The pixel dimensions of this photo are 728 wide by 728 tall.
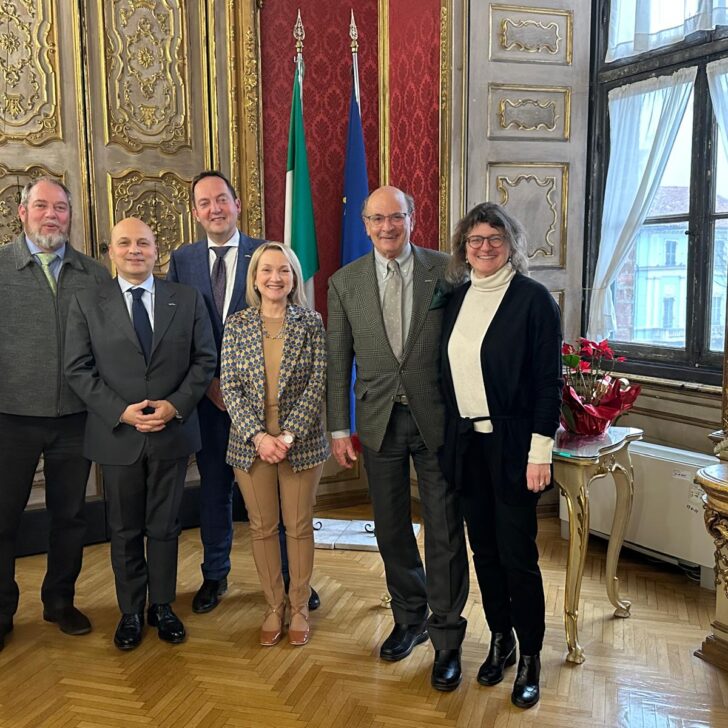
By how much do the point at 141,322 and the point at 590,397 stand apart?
66.4 inches

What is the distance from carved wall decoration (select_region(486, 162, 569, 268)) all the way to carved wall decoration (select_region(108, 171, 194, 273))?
1.64 metres

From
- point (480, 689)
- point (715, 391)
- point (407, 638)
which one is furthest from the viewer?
point (715, 391)

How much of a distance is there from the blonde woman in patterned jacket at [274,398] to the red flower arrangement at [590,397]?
917 mm

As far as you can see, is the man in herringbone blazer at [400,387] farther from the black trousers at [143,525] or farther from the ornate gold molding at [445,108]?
the ornate gold molding at [445,108]

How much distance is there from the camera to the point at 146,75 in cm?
424

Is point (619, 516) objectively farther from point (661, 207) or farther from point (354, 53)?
point (354, 53)

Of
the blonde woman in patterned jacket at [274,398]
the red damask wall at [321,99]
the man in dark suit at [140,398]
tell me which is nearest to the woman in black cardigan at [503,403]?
the blonde woman in patterned jacket at [274,398]

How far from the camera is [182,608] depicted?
3371mm

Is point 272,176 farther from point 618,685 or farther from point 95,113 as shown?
point 618,685

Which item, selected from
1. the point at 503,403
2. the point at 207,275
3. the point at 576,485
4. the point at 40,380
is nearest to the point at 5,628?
the point at 40,380

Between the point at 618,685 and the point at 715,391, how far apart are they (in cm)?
157

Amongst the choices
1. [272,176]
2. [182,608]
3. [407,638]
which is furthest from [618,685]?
[272,176]

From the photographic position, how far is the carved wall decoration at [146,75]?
417cm

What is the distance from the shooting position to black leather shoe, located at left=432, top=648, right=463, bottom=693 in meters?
2.66
